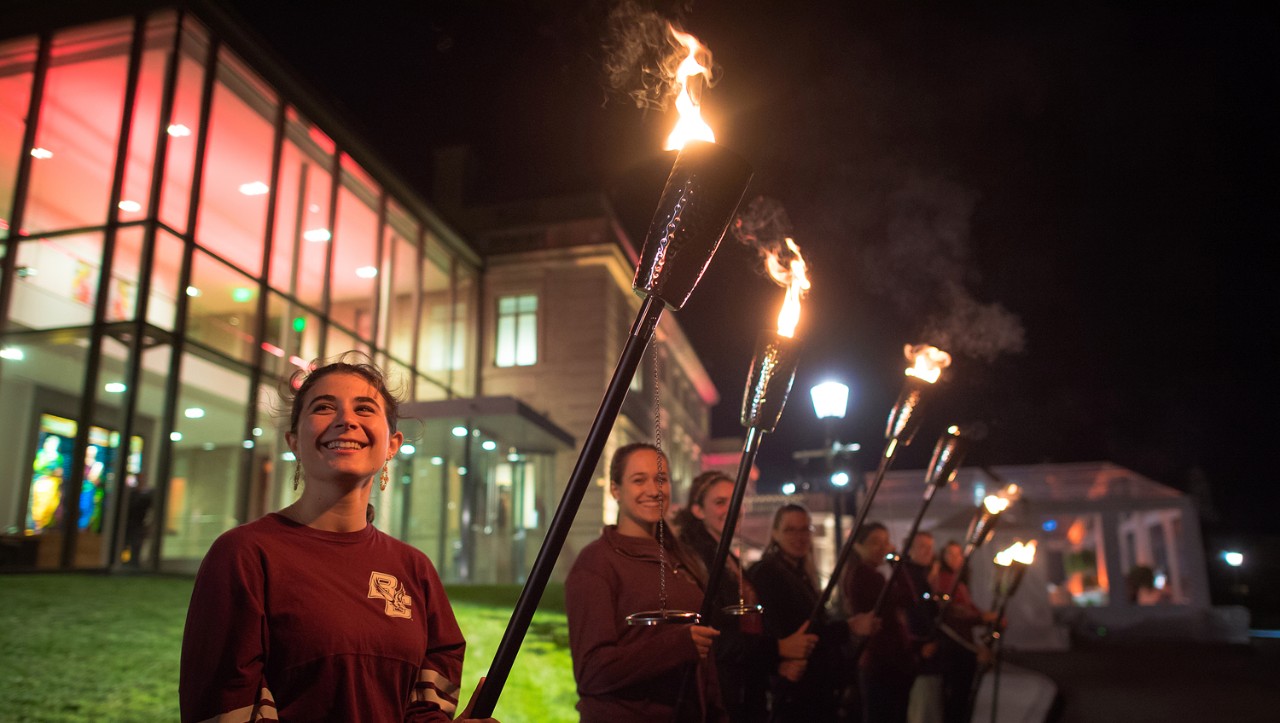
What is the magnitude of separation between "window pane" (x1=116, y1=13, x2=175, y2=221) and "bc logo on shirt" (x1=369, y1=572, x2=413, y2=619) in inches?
523

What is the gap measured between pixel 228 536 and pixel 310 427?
1.43 feet

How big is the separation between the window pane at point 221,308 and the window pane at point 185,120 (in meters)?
0.87

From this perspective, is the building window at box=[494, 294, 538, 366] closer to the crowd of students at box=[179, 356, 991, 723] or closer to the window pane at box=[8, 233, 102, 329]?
the window pane at box=[8, 233, 102, 329]

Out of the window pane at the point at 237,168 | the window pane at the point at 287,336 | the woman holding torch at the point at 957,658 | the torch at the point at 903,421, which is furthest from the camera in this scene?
the window pane at the point at 287,336

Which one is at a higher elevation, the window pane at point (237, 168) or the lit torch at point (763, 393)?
the window pane at point (237, 168)

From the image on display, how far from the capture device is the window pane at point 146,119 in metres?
13.8

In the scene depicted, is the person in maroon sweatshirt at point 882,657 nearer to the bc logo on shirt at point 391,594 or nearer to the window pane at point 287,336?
the bc logo on shirt at point 391,594

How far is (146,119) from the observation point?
14.5 meters

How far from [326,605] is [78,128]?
15764 mm

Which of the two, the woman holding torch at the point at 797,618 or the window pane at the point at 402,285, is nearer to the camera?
the woman holding torch at the point at 797,618

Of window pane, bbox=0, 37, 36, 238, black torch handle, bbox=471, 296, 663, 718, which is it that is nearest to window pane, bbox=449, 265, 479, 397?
window pane, bbox=0, 37, 36, 238

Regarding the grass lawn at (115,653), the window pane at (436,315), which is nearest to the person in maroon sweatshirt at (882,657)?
the grass lawn at (115,653)

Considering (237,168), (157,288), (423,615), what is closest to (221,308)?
(157,288)

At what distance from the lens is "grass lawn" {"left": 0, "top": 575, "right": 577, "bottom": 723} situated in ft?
20.1
